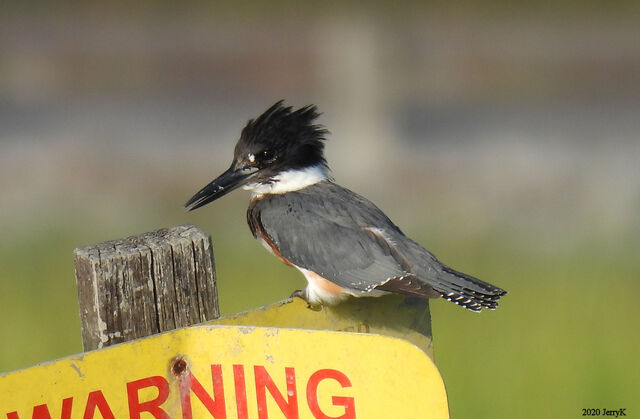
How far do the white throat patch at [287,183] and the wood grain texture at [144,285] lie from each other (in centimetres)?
119

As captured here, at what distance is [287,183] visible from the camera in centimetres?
363

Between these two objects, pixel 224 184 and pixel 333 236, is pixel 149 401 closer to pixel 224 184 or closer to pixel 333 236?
pixel 333 236

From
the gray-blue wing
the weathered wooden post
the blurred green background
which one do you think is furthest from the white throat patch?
the blurred green background

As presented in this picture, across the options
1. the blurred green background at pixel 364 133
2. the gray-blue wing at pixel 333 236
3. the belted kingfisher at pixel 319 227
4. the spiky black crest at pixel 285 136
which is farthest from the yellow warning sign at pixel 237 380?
the blurred green background at pixel 364 133

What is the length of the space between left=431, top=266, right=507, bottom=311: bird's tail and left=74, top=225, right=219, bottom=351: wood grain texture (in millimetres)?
952

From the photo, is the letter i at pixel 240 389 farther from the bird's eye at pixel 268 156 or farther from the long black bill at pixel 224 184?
the bird's eye at pixel 268 156

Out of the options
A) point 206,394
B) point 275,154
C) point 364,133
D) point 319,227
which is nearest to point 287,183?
point 275,154

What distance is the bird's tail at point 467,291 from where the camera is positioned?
122 inches

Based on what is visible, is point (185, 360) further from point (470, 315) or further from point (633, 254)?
point (633, 254)

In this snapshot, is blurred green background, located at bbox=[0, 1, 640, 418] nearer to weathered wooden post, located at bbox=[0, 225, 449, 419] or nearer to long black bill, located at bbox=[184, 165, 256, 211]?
long black bill, located at bbox=[184, 165, 256, 211]

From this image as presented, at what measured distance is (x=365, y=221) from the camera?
3.31 metres

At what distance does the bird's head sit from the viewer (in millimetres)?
3527

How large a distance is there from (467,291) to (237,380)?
115cm

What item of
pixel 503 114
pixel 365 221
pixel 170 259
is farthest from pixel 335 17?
pixel 170 259
